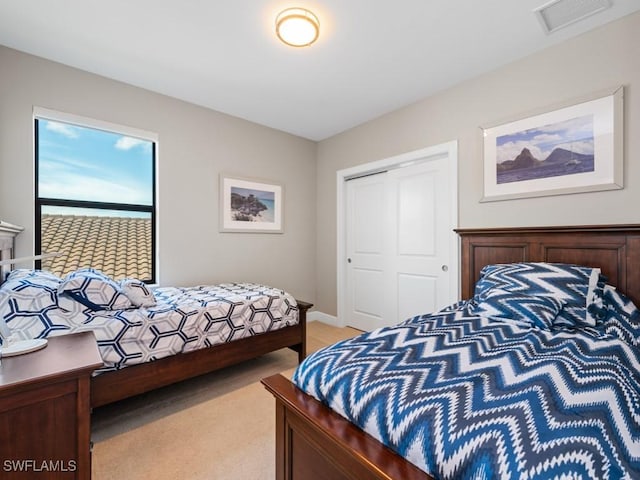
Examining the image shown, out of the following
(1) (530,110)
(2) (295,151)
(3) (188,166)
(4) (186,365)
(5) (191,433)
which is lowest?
(5) (191,433)

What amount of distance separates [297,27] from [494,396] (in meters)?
2.25

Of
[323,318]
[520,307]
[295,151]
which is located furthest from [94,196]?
[520,307]

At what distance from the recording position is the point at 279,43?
2.19 m

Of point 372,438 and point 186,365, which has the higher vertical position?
point 372,438

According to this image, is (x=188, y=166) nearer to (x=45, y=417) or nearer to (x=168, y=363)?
(x=168, y=363)

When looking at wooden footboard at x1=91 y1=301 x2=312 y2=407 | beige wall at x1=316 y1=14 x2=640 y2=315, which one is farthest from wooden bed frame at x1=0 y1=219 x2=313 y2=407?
beige wall at x1=316 y1=14 x2=640 y2=315

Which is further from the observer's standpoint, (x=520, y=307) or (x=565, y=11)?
(x=565, y=11)

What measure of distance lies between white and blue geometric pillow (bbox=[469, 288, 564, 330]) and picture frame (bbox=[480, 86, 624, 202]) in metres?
0.98

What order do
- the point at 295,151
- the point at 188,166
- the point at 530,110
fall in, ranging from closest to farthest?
the point at 530,110, the point at 188,166, the point at 295,151

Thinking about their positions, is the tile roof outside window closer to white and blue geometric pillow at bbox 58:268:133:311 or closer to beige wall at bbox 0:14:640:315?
beige wall at bbox 0:14:640:315

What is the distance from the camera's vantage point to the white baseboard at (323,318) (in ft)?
13.2

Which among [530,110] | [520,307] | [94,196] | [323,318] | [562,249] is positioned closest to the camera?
[520,307]

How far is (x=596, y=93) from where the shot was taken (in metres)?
2.04

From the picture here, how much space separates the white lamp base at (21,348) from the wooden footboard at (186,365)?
0.51 m
